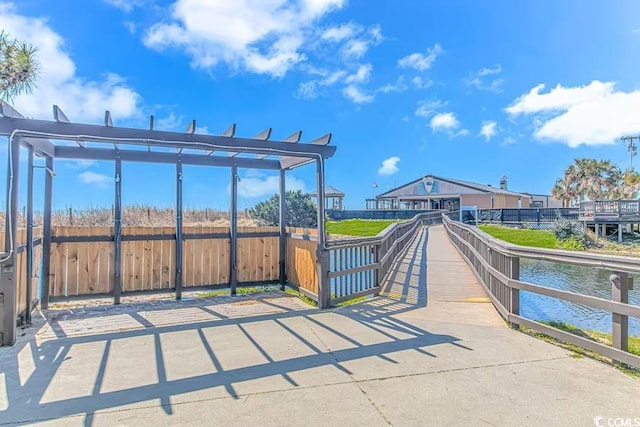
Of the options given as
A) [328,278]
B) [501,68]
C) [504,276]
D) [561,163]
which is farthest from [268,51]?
[561,163]

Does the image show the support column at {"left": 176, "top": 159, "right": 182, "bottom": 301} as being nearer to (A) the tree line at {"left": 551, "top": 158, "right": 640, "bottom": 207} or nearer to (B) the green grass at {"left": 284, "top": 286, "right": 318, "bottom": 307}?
(B) the green grass at {"left": 284, "top": 286, "right": 318, "bottom": 307}

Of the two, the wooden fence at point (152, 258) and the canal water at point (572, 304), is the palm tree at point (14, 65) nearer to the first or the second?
the wooden fence at point (152, 258)

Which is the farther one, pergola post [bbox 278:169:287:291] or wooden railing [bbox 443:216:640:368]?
pergola post [bbox 278:169:287:291]

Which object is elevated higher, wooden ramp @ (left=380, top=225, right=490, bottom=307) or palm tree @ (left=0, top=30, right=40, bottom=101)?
palm tree @ (left=0, top=30, right=40, bottom=101)

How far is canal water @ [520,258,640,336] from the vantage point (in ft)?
20.5

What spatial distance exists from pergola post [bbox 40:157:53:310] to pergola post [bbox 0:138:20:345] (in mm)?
1533

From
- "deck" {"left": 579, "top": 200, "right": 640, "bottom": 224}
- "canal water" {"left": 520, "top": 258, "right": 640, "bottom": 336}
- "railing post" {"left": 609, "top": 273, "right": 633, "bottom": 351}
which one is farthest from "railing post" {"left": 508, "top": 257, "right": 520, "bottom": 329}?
"deck" {"left": 579, "top": 200, "right": 640, "bottom": 224}

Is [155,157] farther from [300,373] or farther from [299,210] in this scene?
[299,210]

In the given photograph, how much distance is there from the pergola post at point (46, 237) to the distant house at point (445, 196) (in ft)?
125

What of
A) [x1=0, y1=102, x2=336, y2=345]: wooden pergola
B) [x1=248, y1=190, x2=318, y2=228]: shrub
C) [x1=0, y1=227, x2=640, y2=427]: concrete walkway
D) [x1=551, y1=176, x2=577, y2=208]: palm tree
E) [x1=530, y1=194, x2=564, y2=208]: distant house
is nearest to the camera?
[x1=0, y1=227, x2=640, y2=427]: concrete walkway

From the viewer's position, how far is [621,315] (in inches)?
130

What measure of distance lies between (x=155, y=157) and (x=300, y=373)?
4.77 metres

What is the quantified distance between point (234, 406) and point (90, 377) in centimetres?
143

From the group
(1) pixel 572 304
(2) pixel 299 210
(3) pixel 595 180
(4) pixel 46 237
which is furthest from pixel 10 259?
(3) pixel 595 180
